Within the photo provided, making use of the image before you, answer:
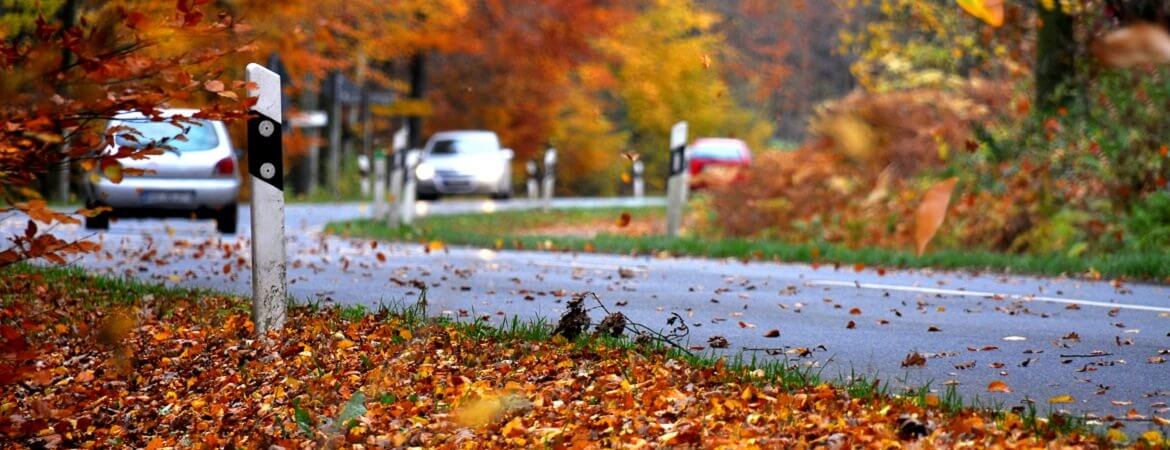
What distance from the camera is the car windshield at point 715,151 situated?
121 ft

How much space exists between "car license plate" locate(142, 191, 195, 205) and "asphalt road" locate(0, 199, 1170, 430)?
272cm

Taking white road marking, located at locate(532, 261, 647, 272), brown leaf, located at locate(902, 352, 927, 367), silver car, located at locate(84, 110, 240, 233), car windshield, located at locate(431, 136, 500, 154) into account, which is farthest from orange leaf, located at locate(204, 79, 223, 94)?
car windshield, located at locate(431, 136, 500, 154)

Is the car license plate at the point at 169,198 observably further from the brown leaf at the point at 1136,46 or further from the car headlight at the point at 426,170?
the car headlight at the point at 426,170

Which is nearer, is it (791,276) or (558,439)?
(558,439)

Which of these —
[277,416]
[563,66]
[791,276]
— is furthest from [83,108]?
[563,66]

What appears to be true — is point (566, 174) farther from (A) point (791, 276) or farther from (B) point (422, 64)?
(A) point (791, 276)

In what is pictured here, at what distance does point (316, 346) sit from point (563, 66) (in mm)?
27095

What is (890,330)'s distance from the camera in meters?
7.60

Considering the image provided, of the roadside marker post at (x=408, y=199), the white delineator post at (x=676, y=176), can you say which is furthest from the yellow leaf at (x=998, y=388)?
the roadside marker post at (x=408, y=199)

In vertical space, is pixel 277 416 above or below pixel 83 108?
below

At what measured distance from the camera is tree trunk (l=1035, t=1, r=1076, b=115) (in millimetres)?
16516

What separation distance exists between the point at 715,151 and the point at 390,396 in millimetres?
31874

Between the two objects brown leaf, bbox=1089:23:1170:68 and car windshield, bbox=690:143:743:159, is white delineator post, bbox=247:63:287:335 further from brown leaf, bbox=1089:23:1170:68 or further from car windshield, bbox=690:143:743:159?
car windshield, bbox=690:143:743:159

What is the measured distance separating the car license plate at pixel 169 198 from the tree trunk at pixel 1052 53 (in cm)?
926
